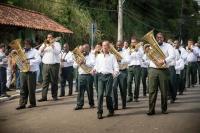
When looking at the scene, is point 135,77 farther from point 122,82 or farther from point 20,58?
point 20,58

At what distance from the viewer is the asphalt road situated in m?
6.16

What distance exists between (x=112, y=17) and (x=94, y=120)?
2718 cm

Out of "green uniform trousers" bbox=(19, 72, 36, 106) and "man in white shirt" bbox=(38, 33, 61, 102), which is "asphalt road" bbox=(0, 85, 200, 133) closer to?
"green uniform trousers" bbox=(19, 72, 36, 106)

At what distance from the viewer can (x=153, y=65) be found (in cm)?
775

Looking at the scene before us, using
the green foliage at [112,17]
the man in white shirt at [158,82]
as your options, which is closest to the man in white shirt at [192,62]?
the man in white shirt at [158,82]

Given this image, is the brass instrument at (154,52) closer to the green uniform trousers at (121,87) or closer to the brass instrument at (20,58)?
the green uniform trousers at (121,87)

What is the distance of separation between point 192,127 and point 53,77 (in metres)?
5.52

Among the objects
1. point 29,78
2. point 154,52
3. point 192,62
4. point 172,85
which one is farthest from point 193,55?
point 29,78

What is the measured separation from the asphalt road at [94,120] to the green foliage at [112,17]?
39.4ft

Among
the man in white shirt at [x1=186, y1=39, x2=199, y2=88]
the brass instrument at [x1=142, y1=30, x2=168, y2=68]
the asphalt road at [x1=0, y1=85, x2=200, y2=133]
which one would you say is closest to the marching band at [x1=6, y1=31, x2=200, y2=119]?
the brass instrument at [x1=142, y1=30, x2=168, y2=68]

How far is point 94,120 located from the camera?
702 centimetres

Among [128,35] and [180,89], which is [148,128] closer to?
[180,89]

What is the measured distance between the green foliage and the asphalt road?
1201 cm

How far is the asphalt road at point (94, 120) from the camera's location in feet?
20.2
